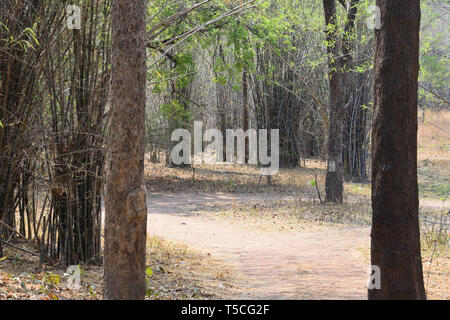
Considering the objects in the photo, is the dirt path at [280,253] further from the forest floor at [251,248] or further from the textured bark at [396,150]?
the textured bark at [396,150]

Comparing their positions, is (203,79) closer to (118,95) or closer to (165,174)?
(165,174)

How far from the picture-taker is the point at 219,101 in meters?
20.3

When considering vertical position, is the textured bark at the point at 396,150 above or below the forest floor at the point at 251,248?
above

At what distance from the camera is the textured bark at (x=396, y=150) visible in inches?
142

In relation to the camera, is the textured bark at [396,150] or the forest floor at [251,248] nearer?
the textured bark at [396,150]

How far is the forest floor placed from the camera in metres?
5.05

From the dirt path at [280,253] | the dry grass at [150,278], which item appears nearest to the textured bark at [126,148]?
the dry grass at [150,278]

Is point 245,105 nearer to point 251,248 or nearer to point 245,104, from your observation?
point 245,104

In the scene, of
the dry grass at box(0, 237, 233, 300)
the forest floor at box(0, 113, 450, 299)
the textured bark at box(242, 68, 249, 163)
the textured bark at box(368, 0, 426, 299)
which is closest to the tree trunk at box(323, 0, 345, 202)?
the forest floor at box(0, 113, 450, 299)

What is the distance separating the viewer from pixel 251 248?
7566mm

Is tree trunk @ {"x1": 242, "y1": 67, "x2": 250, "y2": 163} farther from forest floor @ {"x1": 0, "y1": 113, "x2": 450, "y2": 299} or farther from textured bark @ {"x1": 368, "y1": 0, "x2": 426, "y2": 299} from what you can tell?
textured bark @ {"x1": 368, "y1": 0, "x2": 426, "y2": 299}

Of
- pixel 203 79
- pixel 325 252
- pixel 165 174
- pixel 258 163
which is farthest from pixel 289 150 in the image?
pixel 325 252

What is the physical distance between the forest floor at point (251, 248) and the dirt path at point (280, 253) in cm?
1

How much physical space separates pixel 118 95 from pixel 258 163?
15.4m
